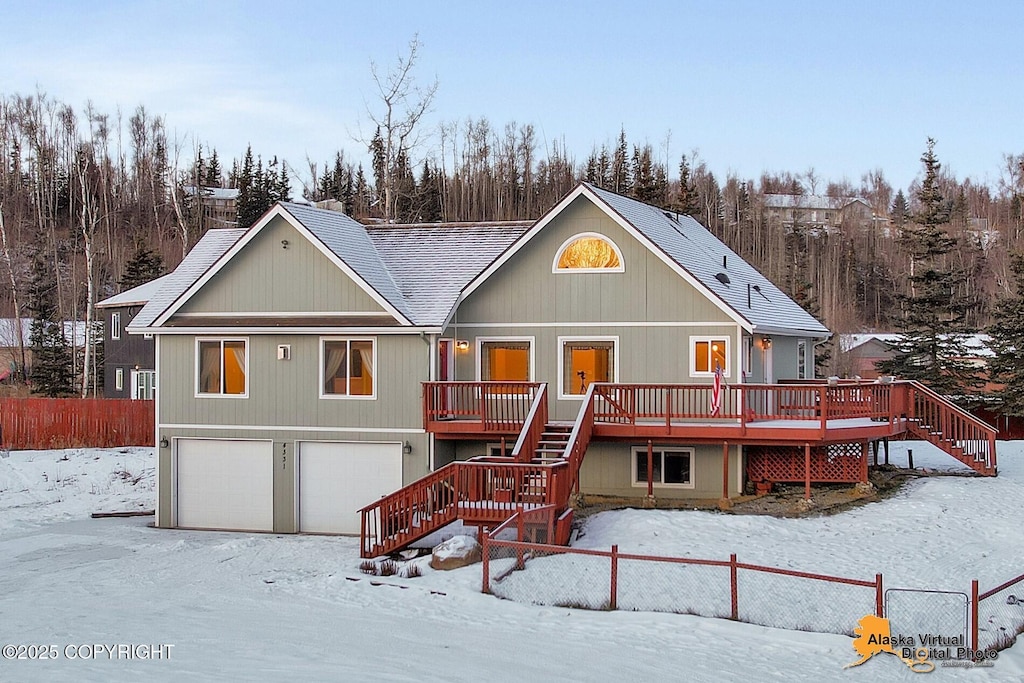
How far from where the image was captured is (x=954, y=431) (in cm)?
2339

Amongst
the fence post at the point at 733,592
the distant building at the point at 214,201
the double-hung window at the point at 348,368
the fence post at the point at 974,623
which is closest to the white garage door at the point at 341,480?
the double-hung window at the point at 348,368

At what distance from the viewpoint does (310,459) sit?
23.5 metres

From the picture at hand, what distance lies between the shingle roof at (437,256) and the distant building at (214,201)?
53.4 meters

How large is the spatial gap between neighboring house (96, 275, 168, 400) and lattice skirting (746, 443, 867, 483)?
31633 mm

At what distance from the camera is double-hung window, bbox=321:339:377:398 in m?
23.2

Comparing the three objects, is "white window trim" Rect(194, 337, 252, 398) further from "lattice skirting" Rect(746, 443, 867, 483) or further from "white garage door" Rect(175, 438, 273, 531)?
"lattice skirting" Rect(746, 443, 867, 483)

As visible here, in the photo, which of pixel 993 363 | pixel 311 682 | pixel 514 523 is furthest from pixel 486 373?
pixel 993 363

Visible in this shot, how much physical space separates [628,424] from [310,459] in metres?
7.22

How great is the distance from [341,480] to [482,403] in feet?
12.4

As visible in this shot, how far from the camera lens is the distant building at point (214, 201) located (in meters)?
81.5

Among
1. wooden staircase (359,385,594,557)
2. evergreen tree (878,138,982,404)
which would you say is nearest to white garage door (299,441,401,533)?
wooden staircase (359,385,594,557)

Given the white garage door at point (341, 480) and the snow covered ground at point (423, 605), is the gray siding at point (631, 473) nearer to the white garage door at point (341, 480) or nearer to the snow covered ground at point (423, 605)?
the snow covered ground at point (423, 605)

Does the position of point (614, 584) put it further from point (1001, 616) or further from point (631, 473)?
point (631, 473)

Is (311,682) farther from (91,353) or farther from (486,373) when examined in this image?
(91,353)
